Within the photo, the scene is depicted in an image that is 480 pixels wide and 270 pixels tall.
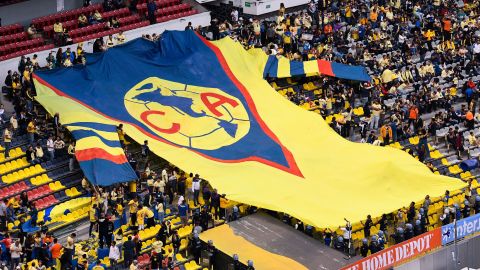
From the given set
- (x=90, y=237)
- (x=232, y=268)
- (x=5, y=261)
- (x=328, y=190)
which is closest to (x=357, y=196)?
(x=328, y=190)

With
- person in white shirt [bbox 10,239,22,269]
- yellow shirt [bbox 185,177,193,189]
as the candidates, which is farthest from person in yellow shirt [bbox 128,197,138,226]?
person in white shirt [bbox 10,239,22,269]

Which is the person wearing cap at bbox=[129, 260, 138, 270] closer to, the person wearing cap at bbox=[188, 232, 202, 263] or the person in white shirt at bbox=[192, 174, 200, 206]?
the person wearing cap at bbox=[188, 232, 202, 263]

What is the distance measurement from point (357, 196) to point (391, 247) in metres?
3.76

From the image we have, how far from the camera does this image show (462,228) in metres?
47.9

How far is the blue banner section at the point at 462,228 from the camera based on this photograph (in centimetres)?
4734

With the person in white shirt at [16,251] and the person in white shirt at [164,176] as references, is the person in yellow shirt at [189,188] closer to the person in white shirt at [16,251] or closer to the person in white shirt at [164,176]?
the person in white shirt at [164,176]

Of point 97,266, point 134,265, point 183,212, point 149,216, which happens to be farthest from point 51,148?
point 134,265

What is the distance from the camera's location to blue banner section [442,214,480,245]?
155ft

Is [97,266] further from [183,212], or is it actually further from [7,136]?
[7,136]

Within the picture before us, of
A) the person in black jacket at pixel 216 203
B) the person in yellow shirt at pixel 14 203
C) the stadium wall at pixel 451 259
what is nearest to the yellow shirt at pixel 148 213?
the person in black jacket at pixel 216 203

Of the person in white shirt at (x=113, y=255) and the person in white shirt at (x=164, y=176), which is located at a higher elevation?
the person in white shirt at (x=164, y=176)

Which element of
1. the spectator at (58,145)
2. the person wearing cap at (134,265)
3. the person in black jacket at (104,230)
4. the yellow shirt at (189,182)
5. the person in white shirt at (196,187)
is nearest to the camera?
the person wearing cap at (134,265)

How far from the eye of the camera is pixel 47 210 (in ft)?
156

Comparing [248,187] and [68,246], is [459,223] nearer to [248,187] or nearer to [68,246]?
[248,187]
